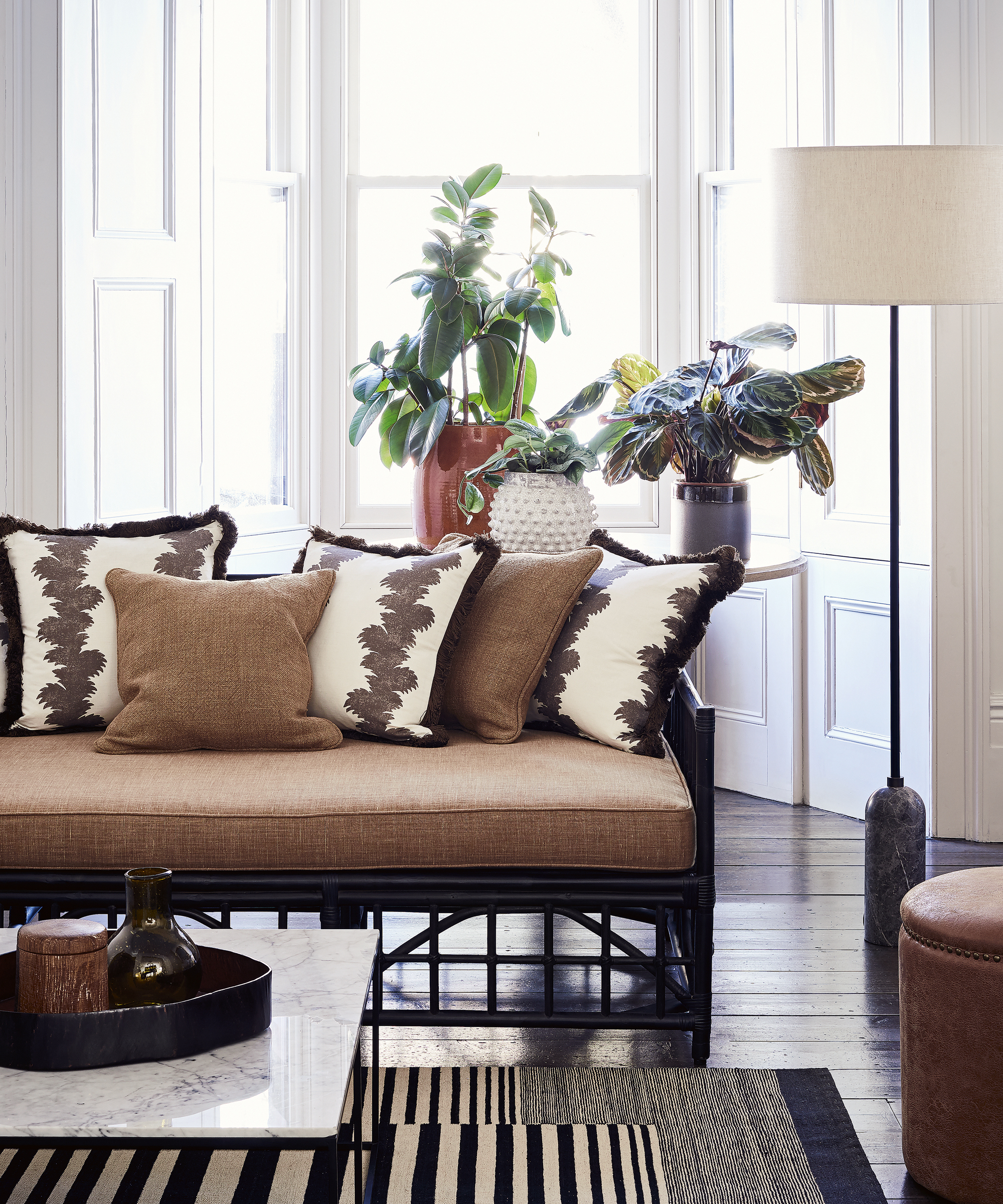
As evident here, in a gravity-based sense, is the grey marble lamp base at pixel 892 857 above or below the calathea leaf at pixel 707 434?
below

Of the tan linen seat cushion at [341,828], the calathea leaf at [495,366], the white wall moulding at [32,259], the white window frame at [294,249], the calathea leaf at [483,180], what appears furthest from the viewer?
the white window frame at [294,249]

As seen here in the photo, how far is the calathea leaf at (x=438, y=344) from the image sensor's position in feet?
11.6

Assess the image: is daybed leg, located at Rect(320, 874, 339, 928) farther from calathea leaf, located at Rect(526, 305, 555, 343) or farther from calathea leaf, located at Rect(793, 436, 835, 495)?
calathea leaf, located at Rect(526, 305, 555, 343)

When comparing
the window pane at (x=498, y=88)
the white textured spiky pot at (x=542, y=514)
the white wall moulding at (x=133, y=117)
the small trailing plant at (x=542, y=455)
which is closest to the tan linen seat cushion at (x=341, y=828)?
the white textured spiky pot at (x=542, y=514)

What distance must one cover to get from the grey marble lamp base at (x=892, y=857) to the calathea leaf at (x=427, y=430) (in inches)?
56.5

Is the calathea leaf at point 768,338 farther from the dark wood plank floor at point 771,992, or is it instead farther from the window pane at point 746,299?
the dark wood plank floor at point 771,992

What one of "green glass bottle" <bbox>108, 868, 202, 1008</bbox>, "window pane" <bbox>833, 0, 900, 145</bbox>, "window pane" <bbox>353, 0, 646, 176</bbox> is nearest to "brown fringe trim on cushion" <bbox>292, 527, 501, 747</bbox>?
"green glass bottle" <bbox>108, 868, 202, 1008</bbox>

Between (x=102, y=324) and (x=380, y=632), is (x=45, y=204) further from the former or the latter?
(x=380, y=632)

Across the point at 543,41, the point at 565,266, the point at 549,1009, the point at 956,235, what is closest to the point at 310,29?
the point at 543,41

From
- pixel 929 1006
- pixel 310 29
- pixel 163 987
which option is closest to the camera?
pixel 163 987

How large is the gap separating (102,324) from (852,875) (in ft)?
8.14

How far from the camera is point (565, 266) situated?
379 centimetres

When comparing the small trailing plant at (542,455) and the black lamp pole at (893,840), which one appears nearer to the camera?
the black lamp pole at (893,840)

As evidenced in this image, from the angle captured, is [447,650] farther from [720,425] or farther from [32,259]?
[32,259]
